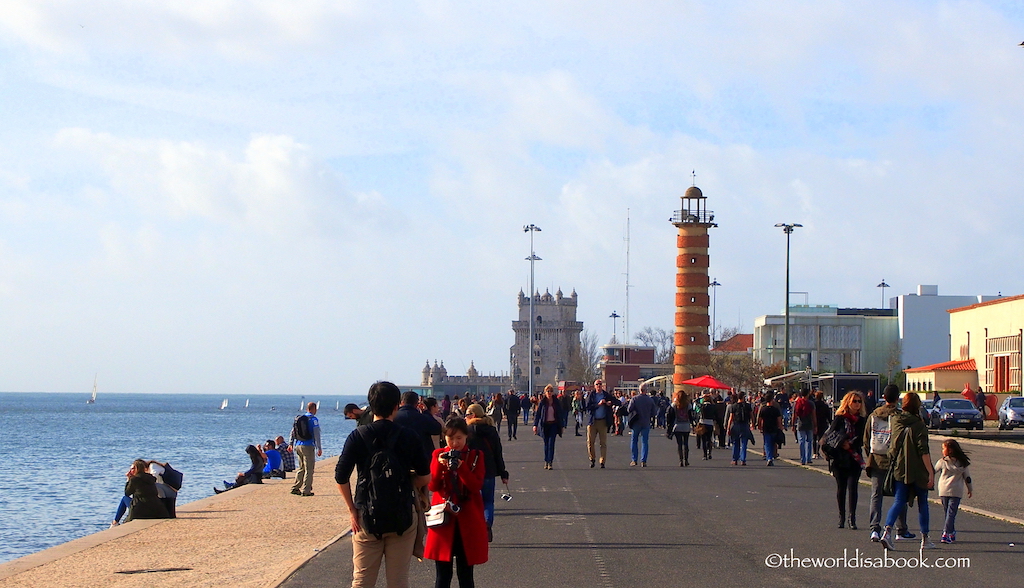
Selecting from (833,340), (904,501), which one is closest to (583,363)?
(833,340)

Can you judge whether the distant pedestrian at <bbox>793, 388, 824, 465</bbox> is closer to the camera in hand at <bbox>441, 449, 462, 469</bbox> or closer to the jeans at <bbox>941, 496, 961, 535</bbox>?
the jeans at <bbox>941, 496, 961, 535</bbox>

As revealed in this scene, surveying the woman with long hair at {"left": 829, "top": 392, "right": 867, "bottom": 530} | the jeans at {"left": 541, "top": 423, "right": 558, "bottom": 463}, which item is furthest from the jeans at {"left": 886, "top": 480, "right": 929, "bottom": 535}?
the jeans at {"left": 541, "top": 423, "right": 558, "bottom": 463}

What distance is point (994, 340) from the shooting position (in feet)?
183

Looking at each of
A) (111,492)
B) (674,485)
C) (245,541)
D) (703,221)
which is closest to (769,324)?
(703,221)

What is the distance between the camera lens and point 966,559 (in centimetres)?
1055

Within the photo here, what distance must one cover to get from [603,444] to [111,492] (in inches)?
687

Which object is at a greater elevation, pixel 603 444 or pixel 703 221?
pixel 703 221

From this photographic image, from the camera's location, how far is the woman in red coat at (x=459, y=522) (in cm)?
810

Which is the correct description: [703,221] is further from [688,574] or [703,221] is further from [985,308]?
[688,574]

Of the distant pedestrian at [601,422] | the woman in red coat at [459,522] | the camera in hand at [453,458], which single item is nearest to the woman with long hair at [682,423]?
the distant pedestrian at [601,422]

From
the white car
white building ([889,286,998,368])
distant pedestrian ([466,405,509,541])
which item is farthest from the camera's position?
white building ([889,286,998,368])

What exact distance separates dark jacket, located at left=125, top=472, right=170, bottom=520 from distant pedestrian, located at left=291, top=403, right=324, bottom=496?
231 cm

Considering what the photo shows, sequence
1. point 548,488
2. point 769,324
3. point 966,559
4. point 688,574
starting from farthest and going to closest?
point 769,324
point 548,488
point 966,559
point 688,574

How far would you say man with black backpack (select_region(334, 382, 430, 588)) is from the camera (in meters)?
7.34
